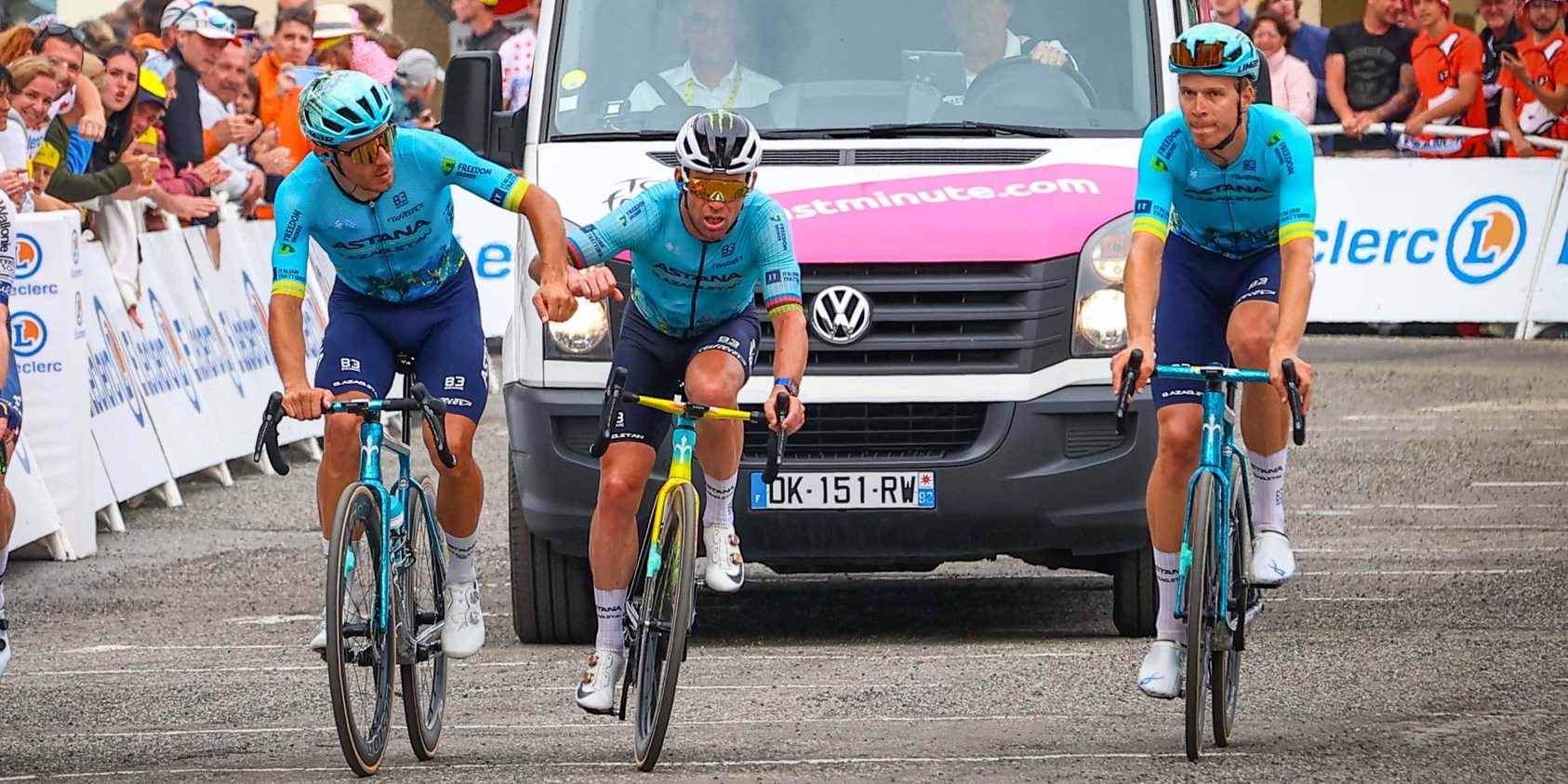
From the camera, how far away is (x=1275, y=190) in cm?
838

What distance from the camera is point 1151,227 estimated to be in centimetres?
811

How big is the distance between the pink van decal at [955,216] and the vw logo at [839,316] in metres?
0.13

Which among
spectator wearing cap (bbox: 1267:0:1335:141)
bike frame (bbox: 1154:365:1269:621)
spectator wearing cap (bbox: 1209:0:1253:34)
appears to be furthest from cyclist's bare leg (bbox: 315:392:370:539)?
spectator wearing cap (bbox: 1267:0:1335:141)

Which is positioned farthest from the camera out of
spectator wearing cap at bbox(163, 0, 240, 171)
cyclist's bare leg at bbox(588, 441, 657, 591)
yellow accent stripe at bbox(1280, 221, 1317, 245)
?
spectator wearing cap at bbox(163, 0, 240, 171)

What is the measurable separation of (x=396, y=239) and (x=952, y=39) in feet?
9.77

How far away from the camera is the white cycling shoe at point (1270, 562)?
27.5ft

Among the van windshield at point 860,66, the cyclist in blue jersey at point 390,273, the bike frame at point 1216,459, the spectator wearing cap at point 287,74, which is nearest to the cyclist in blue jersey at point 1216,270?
the bike frame at point 1216,459

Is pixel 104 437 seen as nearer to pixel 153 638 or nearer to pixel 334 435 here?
pixel 153 638

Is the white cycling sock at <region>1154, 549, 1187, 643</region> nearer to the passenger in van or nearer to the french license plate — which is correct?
the french license plate

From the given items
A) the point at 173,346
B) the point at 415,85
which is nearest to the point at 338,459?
the point at 173,346

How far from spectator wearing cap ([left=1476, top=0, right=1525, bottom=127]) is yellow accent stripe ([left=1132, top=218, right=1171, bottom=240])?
588 inches

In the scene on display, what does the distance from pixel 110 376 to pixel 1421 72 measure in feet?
40.0

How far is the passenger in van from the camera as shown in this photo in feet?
34.5

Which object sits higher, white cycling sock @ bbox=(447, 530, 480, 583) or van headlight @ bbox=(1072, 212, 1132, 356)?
van headlight @ bbox=(1072, 212, 1132, 356)
